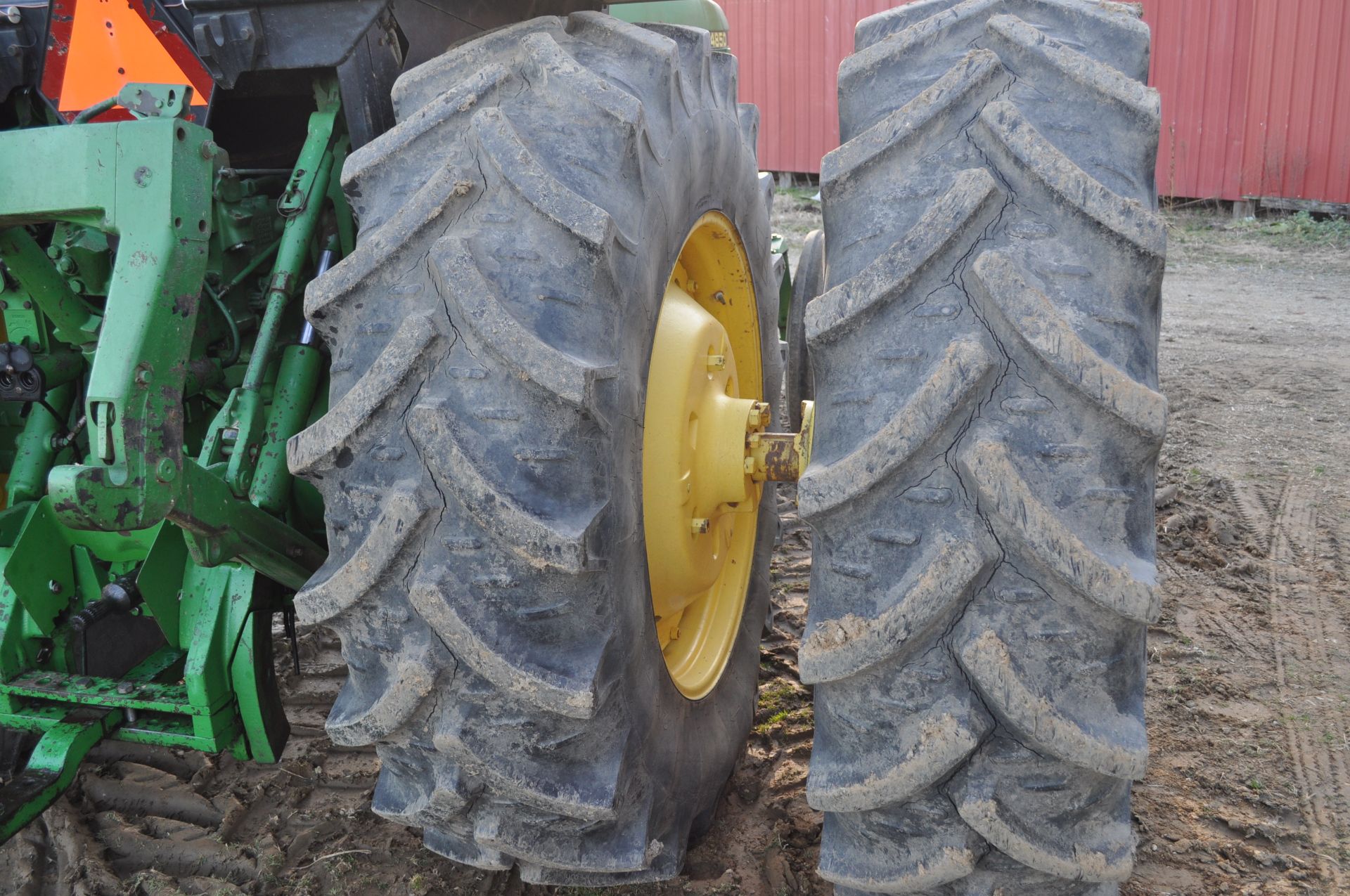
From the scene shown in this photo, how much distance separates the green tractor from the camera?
1.28m

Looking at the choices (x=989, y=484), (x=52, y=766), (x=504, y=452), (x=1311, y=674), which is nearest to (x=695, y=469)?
(x=504, y=452)

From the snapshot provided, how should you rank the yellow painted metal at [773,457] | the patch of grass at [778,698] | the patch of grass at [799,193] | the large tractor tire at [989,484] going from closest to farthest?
the large tractor tire at [989,484] → the yellow painted metal at [773,457] → the patch of grass at [778,698] → the patch of grass at [799,193]

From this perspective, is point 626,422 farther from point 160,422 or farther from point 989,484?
point 160,422

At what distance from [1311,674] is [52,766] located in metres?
3.15

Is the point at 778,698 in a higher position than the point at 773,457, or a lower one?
lower

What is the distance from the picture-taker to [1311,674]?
293 centimetres

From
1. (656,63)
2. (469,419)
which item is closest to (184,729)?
(469,419)

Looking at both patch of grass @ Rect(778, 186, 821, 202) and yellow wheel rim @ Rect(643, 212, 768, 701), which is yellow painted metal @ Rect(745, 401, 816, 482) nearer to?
yellow wheel rim @ Rect(643, 212, 768, 701)

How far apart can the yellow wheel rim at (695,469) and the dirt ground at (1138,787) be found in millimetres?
367

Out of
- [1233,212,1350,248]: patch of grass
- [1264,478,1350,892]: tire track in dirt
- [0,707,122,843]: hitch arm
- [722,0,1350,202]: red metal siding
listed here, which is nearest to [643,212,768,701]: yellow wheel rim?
[0,707,122,843]: hitch arm

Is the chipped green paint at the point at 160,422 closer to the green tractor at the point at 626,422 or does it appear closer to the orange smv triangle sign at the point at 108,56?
the green tractor at the point at 626,422

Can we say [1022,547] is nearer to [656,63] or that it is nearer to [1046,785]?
[1046,785]

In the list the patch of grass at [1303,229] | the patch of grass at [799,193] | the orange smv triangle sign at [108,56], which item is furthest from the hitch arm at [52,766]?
the patch of grass at [799,193]

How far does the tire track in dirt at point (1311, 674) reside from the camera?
7.63 feet
